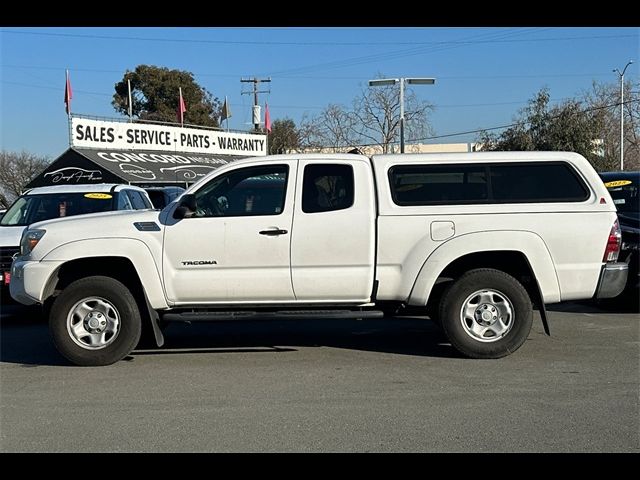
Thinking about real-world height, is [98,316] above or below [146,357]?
above

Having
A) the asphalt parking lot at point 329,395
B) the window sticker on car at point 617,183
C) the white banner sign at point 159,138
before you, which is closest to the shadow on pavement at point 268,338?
the asphalt parking lot at point 329,395

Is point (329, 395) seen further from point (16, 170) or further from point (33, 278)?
point (16, 170)

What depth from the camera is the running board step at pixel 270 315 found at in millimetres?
6977

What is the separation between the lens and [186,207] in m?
6.99

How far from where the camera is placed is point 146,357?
7.46m

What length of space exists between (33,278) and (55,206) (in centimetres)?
408

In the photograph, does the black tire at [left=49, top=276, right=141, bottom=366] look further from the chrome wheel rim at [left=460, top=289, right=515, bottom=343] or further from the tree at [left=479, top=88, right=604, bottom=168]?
the tree at [left=479, top=88, right=604, bottom=168]

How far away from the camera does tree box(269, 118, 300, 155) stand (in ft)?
151

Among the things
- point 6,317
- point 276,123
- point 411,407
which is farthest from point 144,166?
point 411,407

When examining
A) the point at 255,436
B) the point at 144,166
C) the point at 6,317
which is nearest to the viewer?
the point at 255,436

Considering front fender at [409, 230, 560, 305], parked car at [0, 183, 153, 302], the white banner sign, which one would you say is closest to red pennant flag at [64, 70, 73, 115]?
the white banner sign

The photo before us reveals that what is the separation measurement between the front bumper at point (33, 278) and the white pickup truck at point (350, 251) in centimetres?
1

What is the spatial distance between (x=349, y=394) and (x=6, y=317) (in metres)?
6.16

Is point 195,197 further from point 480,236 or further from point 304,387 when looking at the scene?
point 480,236
